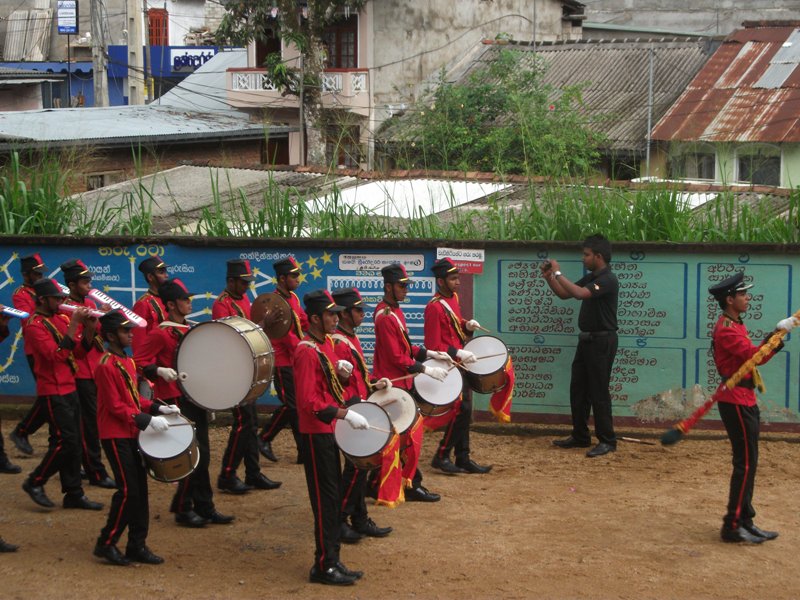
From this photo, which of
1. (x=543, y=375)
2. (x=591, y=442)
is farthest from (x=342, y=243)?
(x=591, y=442)

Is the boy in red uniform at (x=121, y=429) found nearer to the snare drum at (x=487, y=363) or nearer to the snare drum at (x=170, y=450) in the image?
the snare drum at (x=170, y=450)

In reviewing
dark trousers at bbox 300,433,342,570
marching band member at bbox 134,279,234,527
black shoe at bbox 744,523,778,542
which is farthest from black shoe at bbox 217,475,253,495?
black shoe at bbox 744,523,778,542

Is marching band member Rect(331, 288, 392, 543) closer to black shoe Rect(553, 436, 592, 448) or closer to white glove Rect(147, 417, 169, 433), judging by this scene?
white glove Rect(147, 417, 169, 433)

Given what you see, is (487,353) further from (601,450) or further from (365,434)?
(365,434)

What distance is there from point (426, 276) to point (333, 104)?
20.8 m

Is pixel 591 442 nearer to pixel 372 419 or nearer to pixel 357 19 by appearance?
pixel 372 419

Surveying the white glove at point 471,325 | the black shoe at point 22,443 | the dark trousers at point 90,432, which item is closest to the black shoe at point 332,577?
the white glove at point 471,325

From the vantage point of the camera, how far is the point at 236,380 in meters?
8.44

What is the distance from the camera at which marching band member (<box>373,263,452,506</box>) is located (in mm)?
9047

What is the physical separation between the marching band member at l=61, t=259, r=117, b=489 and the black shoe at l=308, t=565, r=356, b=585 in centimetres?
272

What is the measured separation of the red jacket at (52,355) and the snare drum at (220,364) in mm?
1265

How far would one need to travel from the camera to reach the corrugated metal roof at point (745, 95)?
2347 cm

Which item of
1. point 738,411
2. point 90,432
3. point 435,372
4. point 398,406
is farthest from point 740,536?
point 90,432

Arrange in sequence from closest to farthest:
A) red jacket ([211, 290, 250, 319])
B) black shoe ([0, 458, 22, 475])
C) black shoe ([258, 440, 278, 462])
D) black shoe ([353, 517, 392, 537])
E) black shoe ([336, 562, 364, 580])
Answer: black shoe ([336, 562, 364, 580]), black shoe ([353, 517, 392, 537]), red jacket ([211, 290, 250, 319]), black shoe ([0, 458, 22, 475]), black shoe ([258, 440, 278, 462])
